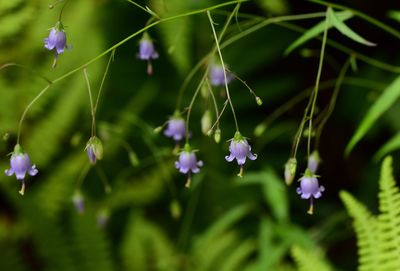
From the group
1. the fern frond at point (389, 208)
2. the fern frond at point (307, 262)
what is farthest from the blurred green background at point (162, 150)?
the fern frond at point (389, 208)

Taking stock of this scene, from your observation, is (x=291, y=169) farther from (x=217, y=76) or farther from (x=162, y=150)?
(x=162, y=150)

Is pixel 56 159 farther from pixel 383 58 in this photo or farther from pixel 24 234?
pixel 383 58

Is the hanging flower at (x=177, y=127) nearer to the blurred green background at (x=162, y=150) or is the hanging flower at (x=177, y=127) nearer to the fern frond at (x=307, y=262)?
the blurred green background at (x=162, y=150)

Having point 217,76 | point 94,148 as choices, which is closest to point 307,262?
point 217,76

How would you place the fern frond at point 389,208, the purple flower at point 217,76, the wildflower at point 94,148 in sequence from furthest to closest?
the purple flower at point 217,76
the fern frond at point 389,208
the wildflower at point 94,148

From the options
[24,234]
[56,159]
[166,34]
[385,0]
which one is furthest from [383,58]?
[24,234]

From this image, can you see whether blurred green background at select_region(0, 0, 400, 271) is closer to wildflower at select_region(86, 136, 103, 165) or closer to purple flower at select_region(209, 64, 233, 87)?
purple flower at select_region(209, 64, 233, 87)

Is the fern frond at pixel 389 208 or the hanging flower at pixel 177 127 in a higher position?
the hanging flower at pixel 177 127

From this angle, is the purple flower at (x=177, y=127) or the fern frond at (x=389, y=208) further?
the purple flower at (x=177, y=127)

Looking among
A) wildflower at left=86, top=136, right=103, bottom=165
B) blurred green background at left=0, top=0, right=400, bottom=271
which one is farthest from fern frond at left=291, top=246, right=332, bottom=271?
wildflower at left=86, top=136, right=103, bottom=165
